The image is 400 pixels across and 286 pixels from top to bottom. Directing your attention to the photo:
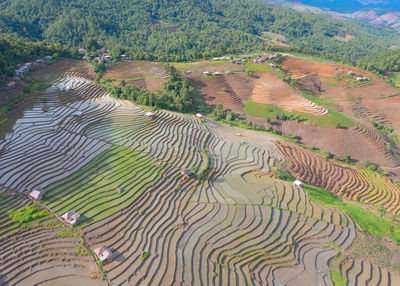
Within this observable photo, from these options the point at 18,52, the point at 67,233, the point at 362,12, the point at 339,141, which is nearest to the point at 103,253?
the point at 67,233

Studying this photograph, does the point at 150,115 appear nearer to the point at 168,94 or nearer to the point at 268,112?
the point at 168,94

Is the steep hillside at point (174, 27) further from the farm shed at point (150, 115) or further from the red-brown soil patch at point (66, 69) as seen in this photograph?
the farm shed at point (150, 115)

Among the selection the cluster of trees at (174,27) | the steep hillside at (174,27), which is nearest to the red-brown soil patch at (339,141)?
the cluster of trees at (174,27)

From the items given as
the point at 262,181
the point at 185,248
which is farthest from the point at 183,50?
the point at 185,248

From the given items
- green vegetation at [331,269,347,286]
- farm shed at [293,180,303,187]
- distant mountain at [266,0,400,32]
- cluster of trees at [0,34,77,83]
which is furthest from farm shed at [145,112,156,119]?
distant mountain at [266,0,400,32]

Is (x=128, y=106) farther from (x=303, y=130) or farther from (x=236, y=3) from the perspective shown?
(x=236, y=3)
